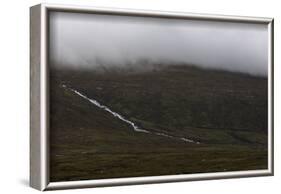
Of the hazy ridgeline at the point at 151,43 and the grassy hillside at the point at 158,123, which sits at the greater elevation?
the hazy ridgeline at the point at 151,43

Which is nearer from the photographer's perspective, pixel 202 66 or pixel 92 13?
pixel 92 13

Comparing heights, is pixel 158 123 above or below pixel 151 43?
below

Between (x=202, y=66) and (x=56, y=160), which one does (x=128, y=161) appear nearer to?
(x=56, y=160)

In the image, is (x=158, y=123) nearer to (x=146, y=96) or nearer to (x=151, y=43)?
(x=146, y=96)

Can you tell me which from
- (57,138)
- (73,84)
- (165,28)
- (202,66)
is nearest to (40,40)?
(73,84)

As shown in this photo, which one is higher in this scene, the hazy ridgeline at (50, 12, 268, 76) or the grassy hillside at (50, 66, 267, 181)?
the hazy ridgeline at (50, 12, 268, 76)

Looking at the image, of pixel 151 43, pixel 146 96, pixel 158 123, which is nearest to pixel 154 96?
pixel 146 96
